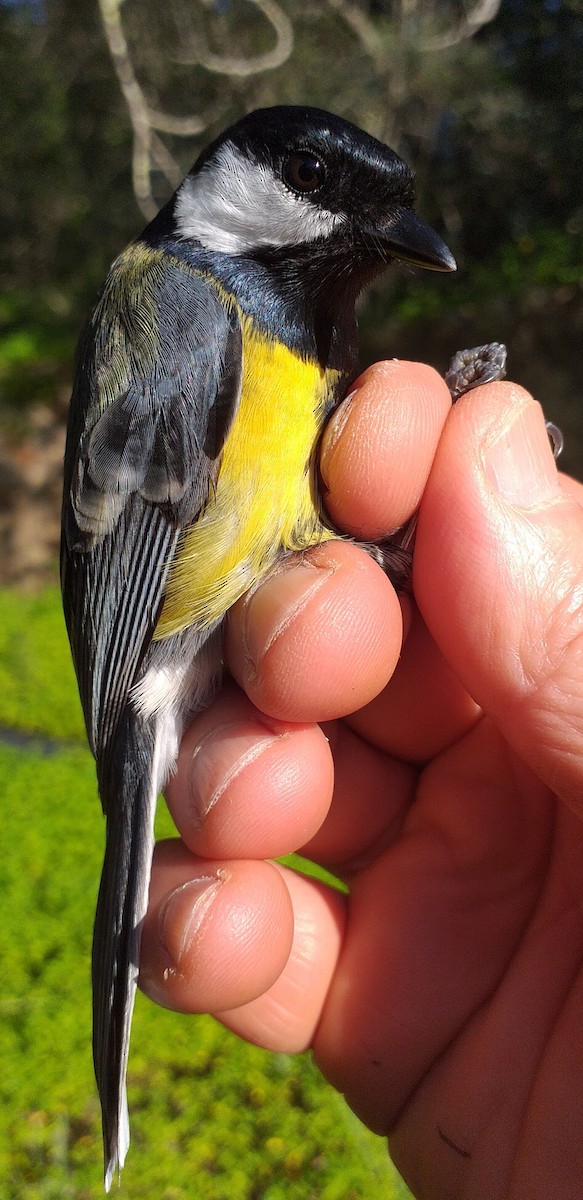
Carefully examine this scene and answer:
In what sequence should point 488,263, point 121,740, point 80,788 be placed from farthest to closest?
point 488,263 → point 80,788 → point 121,740

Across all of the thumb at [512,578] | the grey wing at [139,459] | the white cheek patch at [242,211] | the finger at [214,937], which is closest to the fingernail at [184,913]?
the finger at [214,937]

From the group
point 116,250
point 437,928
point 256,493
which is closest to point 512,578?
point 256,493

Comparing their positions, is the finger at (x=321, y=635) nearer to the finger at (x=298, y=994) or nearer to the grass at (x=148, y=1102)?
the finger at (x=298, y=994)

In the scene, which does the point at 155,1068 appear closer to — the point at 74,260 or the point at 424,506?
the point at 424,506

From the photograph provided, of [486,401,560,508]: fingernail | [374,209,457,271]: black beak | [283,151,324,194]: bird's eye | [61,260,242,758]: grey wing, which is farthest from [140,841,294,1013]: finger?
[283,151,324,194]: bird's eye

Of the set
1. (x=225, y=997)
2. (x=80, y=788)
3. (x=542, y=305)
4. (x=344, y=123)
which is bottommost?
(x=80, y=788)

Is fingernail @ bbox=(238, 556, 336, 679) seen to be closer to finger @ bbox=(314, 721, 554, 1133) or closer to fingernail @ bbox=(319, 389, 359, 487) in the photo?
fingernail @ bbox=(319, 389, 359, 487)

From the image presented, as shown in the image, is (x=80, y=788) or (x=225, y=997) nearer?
(x=225, y=997)

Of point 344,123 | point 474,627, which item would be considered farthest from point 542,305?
point 474,627
